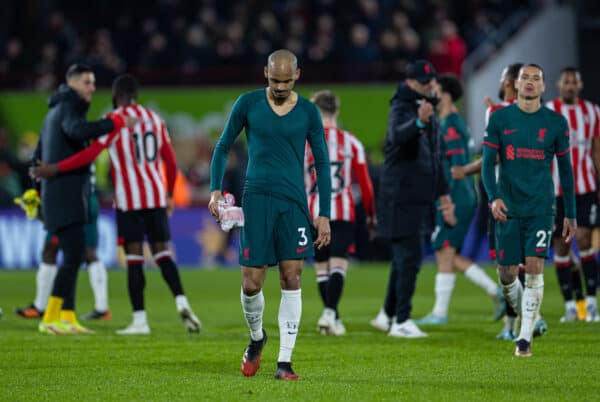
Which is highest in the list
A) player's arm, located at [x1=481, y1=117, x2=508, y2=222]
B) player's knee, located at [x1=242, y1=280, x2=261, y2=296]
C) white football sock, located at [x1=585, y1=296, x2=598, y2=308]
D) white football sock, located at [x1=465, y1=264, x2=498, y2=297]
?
player's arm, located at [x1=481, y1=117, x2=508, y2=222]

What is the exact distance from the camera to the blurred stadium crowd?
23297mm

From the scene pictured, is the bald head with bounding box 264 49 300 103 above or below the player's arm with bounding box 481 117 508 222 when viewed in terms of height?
above

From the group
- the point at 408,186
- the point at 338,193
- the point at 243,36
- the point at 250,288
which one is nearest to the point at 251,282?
the point at 250,288

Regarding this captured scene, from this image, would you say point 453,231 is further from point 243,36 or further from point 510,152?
point 243,36

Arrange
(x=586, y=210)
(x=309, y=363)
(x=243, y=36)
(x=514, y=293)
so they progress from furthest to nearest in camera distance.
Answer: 1. (x=243, y=36)
2. (x=586, y=210)
3. (x=514, y=293)
4. (x=309, y=363)

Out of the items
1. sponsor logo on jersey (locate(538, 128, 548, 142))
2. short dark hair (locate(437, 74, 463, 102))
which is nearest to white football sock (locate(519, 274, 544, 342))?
sponsor logo on jersey (locate(538, 128, 548, 142))

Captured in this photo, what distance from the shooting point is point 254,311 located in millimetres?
7801

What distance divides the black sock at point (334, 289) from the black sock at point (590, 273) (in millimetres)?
2482

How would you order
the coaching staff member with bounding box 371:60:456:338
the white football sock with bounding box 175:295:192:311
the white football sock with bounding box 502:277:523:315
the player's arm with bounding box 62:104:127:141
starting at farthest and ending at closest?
the white football sock with bounding box 175:295:192:311
the player's arm with bounding box 62:104:127:141
the coaching staff member with bounding box 371:60:456:338
the white football sock with bounding box 502:277:523:315

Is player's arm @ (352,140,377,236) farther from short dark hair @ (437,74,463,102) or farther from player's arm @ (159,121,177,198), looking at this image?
player's arm @ (159,121,177,198)

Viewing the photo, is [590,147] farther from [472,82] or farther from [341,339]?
[472,82]

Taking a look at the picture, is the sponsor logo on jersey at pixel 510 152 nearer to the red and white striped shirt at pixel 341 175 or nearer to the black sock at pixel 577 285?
the red and white striped shirt at pixel 341 175

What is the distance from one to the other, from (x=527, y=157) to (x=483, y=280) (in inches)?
133

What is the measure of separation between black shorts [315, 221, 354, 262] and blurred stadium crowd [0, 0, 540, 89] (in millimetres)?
11813
